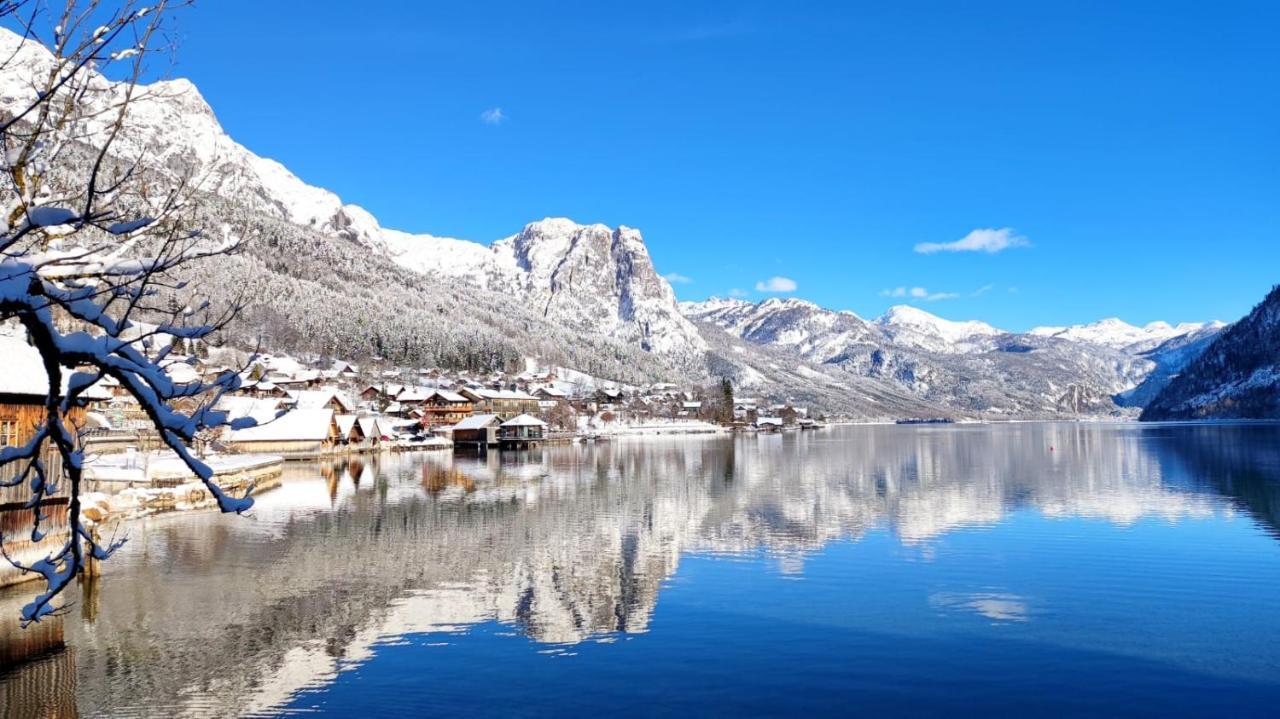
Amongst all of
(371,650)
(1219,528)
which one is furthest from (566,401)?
(371,650)

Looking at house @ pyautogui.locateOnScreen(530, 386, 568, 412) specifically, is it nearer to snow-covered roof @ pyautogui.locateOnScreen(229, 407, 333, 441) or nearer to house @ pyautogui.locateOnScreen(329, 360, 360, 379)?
house @ pyautogui.locateOnScreen(329, 360, 360, 379)

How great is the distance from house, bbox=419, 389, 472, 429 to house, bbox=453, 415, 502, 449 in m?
19.4

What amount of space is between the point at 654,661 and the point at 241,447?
72.8 meters

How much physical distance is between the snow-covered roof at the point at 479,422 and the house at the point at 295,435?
27.5m

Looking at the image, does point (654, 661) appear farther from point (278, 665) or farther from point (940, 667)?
point (278, 665)

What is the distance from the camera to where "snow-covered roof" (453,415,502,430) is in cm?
11688

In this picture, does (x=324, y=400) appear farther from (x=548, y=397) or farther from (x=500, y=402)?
(x=548, y=397)

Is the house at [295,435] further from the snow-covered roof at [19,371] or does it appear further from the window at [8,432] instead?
the window at [8,432]

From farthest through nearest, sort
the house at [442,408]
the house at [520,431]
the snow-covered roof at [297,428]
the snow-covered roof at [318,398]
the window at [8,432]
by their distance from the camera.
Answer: the house at [442,408] → the house at [520,431] → the snow-covered roof at [318,398] → the snow-covered roof at [297,428] → the window at [8,432]

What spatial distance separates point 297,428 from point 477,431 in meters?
32.3

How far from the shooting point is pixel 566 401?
179 m

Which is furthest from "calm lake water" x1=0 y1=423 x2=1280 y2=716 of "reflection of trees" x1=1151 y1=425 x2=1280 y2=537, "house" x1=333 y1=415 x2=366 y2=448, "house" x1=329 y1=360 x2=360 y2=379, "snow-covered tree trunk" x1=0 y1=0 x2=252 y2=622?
"house" x1=329 y1=360 x2=360 y2=379

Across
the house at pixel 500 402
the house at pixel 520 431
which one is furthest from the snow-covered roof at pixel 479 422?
the house at pixel 500 402

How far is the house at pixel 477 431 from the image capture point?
4560 inches
